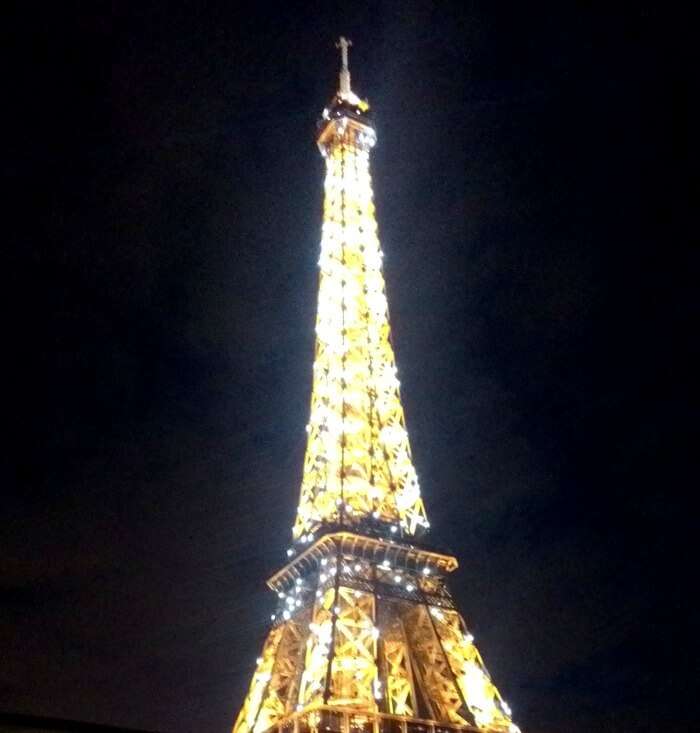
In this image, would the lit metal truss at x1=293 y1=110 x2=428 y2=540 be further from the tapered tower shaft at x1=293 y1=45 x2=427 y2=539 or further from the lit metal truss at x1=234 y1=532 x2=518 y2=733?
the lit metal truss at x1=234 y1=532 x2=518 y2=733

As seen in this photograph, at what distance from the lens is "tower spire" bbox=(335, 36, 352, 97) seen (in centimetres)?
4275

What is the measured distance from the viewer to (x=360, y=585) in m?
25.5

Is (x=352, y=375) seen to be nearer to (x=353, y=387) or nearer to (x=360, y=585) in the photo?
(x=353, y=387)

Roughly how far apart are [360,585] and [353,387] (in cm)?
934

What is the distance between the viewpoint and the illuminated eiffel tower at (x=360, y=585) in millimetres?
22594

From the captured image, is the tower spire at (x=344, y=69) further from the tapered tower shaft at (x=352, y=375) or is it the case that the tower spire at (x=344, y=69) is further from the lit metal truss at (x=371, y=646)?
the lit metal truss at (x=371, y=646)

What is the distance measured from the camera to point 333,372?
32.5 meters

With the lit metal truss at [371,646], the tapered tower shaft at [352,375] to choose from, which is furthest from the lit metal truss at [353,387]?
the lit metal truss at [371,646]

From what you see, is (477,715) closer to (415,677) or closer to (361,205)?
(415,677)

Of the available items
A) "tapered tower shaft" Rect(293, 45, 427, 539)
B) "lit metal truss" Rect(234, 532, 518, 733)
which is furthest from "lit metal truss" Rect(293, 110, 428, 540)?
"lit metal truss" Rect(234, 532, 518, 733)

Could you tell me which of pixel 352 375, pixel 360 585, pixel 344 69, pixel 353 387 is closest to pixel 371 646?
pixel 360 585

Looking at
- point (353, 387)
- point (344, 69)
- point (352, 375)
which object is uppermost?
point (344, 69)

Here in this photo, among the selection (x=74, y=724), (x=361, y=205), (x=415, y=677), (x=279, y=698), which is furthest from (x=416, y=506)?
(x=74, y=724)

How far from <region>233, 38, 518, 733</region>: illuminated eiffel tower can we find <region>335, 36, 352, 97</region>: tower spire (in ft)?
38.6
